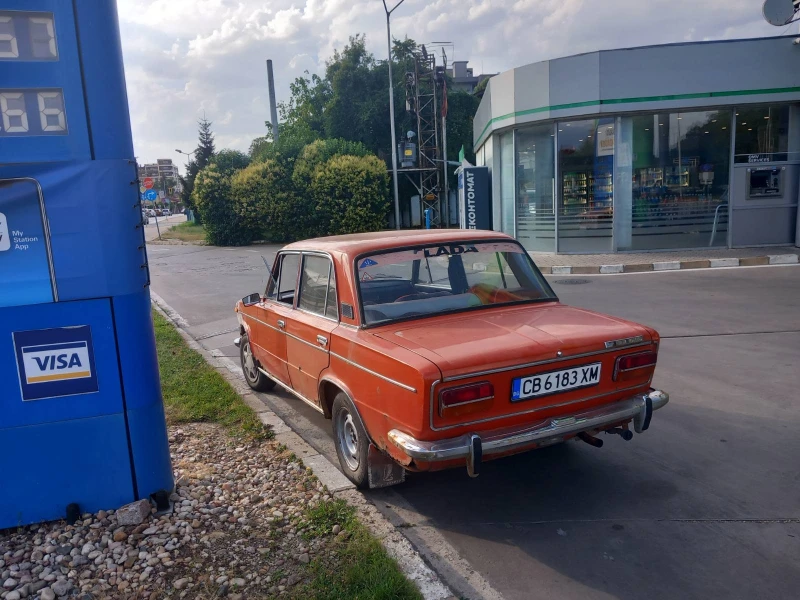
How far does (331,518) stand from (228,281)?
13796 mm

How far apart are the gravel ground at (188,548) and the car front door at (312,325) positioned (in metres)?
0.78

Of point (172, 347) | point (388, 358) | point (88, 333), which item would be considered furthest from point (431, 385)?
point (172, 347)

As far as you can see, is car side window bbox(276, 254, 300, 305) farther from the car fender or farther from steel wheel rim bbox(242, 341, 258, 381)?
steel wheel rim bbox(242, 341, 258, 381)

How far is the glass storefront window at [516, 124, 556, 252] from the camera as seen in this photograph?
57.5 ft

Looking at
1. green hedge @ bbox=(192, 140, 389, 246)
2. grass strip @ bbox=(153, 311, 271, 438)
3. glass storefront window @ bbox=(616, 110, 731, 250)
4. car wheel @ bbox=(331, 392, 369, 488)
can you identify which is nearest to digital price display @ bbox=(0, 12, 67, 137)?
car wheel @ bbox=(331, 392, 369, 488)

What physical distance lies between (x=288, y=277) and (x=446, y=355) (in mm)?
2467

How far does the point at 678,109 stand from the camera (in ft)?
53.6

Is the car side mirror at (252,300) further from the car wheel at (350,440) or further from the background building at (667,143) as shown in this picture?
the background building at (667,143)

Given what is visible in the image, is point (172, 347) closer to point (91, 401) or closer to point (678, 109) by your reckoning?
point (91, 401)

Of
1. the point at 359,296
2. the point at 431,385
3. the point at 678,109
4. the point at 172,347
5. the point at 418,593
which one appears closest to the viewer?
the point at 418,593

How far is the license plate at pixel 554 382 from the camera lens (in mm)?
3564

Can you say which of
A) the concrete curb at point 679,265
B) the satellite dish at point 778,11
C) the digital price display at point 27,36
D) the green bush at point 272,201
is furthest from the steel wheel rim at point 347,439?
the green bush at point 272,201

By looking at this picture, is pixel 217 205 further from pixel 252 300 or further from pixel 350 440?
pixel 350 440

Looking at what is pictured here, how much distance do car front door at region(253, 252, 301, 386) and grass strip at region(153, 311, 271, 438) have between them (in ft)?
1.52
